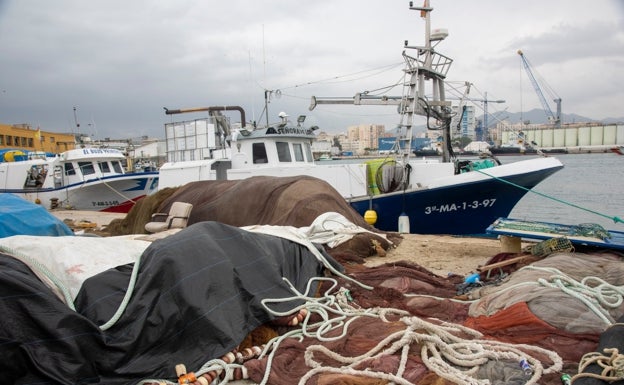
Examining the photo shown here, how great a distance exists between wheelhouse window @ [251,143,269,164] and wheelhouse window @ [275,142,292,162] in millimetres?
373

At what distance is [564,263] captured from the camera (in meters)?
3.94

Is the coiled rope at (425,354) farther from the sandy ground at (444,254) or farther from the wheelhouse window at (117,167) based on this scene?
the wheelhouse window at (117,167)

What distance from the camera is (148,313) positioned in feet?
8.98

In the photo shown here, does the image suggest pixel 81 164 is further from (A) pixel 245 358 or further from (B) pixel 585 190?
(B) pixel 585 190

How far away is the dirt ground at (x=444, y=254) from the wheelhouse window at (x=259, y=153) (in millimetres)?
5349

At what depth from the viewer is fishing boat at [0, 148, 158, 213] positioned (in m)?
17.6

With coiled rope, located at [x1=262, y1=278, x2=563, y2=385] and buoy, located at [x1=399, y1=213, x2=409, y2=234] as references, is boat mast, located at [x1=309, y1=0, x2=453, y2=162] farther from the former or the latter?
coiled rope, located at [x1=262, y1=278, x2=563, y2=385]

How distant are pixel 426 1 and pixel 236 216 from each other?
782 centimetres

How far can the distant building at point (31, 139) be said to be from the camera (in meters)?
33.4

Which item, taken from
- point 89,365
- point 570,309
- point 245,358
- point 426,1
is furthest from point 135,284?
point 426,1

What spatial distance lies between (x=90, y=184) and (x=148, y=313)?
1684cm

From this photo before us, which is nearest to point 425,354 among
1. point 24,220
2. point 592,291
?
point 592,291

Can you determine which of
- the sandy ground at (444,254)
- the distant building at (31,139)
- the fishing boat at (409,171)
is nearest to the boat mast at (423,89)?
the fishing boat at (409,171)

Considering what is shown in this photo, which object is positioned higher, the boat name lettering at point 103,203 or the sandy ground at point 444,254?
the sandy ground at point 444,254
